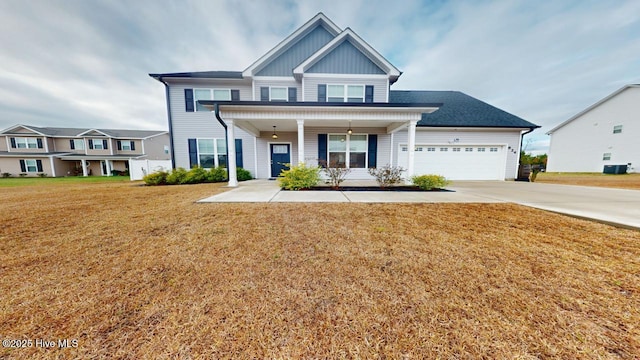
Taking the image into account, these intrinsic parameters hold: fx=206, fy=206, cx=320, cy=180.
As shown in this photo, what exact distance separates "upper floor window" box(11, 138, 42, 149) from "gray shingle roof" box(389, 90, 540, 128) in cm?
3595

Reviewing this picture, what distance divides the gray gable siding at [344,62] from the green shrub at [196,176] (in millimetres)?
6840

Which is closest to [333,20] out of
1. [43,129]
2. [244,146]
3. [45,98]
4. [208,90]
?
[208,90]

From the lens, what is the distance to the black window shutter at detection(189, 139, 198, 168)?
10.3 metres

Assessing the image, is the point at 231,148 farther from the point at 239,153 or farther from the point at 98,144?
the point at 98,144

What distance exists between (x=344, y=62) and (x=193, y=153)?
28.5ft

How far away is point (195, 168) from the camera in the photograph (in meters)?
9.48

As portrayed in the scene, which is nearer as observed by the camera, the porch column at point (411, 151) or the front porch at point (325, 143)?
the porch column at point (411, 151)

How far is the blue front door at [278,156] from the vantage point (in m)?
10.4

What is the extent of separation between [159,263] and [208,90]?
32.9 ft

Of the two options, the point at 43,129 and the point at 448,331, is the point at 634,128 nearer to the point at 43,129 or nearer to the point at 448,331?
the point at 448,331

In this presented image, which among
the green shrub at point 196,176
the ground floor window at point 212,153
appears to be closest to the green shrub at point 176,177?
the green shrub at point 196,176

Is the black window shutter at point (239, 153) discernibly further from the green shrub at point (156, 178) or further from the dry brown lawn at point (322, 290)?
the dry brown lawn at point (322, 290)

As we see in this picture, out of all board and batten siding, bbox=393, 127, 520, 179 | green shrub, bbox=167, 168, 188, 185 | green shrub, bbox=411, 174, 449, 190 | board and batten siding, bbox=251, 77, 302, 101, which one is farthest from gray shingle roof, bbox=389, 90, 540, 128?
green shrub, bbox=167, 168, 188, 185

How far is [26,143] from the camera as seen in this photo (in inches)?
868
